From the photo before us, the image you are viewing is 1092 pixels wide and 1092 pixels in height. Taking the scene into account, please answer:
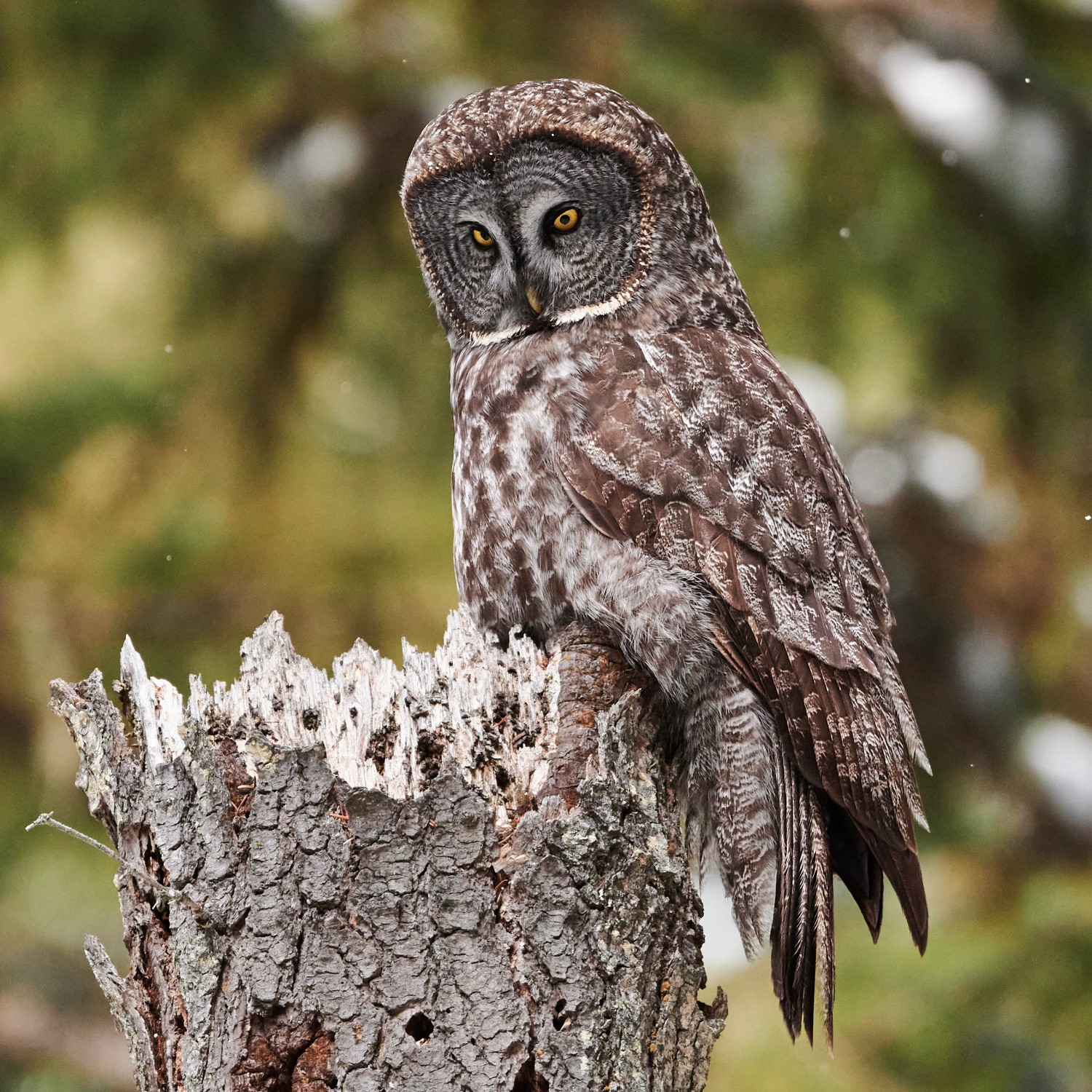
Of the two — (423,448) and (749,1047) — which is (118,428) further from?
(749,1047)

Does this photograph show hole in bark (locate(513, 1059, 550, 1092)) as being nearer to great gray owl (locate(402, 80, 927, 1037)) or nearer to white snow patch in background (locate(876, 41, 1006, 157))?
great gray owl (locate(402, 80, 927, 1037))

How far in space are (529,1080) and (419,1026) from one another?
17 cm

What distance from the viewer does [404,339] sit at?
5719 millimetres

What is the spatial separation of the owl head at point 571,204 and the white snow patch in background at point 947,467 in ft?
8.33

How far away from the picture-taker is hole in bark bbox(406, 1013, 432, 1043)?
5.83 ft

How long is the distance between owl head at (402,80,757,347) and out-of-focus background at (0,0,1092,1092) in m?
2.23

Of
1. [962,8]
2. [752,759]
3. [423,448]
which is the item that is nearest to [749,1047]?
[752,759]

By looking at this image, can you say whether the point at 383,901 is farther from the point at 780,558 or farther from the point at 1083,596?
the point at 1083,596

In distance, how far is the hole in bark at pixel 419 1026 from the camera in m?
1.78

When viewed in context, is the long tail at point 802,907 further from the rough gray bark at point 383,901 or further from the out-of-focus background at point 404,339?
the out-of-focus background at point 404,339

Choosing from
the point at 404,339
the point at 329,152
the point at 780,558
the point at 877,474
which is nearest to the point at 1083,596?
the point at 877,474

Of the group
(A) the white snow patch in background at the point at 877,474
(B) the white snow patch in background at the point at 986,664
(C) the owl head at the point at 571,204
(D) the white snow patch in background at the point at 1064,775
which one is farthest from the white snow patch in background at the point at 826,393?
(C) the owl head at the point at 571,204

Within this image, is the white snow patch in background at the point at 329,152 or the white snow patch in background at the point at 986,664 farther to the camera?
the white snow patch in background at the point at 329,152

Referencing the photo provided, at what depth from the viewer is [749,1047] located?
454 centimetres
